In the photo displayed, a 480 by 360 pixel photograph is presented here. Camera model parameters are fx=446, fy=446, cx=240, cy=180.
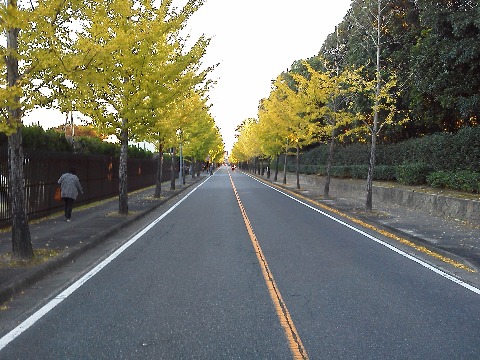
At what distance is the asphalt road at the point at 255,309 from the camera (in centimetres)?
425

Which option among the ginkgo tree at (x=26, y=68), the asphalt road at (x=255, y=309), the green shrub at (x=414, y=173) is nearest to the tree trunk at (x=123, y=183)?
the asphalt road at (x=255, y=309)

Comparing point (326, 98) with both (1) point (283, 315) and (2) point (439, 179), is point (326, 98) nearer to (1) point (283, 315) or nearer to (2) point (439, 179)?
(2) point (439, 179)

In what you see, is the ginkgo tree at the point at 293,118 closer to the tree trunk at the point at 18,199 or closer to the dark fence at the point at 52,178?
Result: the dark fence at the point at 52,178

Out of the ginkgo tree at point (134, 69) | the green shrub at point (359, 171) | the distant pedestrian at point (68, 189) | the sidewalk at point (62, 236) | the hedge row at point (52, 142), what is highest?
the ginkgo tree at point (134, 69)

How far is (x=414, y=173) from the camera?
64.8ft

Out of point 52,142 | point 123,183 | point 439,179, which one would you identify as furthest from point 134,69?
point 439,179

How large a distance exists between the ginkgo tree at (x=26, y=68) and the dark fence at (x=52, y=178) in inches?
174

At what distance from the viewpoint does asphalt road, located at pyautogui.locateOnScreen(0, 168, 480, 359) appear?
14.0ft

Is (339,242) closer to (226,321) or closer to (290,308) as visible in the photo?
(290,308)

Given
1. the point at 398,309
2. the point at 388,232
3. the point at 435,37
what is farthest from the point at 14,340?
the point at 435,37

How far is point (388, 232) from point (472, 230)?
218cm

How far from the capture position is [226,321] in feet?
16.3

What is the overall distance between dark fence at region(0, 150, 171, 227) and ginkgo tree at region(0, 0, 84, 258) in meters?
4.43

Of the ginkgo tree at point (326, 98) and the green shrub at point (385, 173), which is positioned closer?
the green shrub at point (385, 173)
